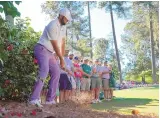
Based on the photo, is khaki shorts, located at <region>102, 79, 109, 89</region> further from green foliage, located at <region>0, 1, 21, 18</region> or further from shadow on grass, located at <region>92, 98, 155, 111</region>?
green foliage, located at <region>0, 1, 21, 18</region>

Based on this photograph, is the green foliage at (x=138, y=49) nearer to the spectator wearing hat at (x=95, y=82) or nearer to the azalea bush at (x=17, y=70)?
the spectator wearing hat at (x=95, y=82)

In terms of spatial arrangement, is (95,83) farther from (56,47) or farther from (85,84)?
(56,47)

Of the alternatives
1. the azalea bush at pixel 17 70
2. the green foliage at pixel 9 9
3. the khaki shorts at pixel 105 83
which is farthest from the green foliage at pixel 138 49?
the green foliage at pixel 9 9

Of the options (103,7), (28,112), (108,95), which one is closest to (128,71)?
(103,7)

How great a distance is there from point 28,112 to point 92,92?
596cm

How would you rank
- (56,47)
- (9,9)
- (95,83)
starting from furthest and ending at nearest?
1. (95,83)
2. (56,47)
3. (9,9)

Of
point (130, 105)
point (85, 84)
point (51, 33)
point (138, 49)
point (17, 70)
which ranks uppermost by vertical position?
point (138, 49)

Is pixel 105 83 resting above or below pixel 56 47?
below

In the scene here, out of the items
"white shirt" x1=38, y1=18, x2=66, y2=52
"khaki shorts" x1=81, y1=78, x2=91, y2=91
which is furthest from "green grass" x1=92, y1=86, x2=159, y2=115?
"white shirt" x1=38, y1=18, x2=66, y2=52

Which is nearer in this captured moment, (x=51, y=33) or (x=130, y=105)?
(x=51, y=33)

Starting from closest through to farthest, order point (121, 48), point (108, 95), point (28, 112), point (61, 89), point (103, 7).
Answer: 1. point (28, 112)
2. point (61, 89)
3. point (108, 95)
4. point (103, 7)
5. point (121, 48)

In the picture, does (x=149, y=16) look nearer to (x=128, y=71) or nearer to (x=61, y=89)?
(x=128, y=71)

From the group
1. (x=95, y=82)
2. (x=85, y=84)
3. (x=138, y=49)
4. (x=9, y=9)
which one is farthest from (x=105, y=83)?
(x=138, y=49)

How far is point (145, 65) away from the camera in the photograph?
56.5m
